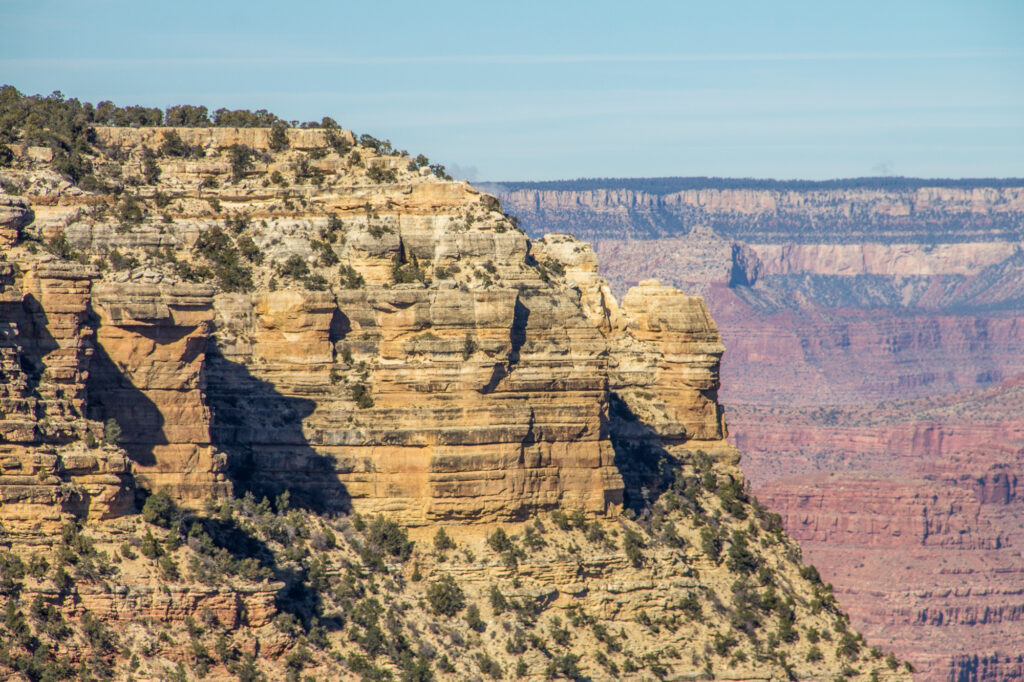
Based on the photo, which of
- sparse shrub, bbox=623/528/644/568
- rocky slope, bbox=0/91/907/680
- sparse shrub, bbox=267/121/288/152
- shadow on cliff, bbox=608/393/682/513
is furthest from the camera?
shadow on cliff, bbox=608/393/682/513

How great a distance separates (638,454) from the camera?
326ft

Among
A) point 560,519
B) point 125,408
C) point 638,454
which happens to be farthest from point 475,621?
point 638,454

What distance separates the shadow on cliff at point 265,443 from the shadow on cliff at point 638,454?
15.0m

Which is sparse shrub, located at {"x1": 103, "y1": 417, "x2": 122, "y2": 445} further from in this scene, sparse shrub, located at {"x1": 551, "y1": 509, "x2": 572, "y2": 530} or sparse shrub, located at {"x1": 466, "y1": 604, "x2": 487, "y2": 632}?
sparse shrub, located at {"x1": 551, "y1": 509, "x2": 572, "y2": 530}

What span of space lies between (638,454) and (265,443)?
1869cm

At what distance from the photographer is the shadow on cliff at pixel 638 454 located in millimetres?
97938

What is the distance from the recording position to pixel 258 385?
86.6 metres

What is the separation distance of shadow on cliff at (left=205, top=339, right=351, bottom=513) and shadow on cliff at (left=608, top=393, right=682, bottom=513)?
49.1ft

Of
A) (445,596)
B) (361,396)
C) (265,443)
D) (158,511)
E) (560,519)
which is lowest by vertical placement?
(445,596)

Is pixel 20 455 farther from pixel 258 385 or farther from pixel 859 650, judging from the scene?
pixel 859 650

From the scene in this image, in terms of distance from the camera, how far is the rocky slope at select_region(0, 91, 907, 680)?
76.8m

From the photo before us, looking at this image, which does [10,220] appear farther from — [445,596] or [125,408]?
[445,596]

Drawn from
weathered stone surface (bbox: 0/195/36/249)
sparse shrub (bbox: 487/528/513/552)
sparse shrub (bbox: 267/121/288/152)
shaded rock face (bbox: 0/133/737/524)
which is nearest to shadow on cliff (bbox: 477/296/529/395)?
shaded rock face (bbox: 0/133/737/524)

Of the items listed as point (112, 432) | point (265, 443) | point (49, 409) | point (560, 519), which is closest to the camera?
point (49, 409)
